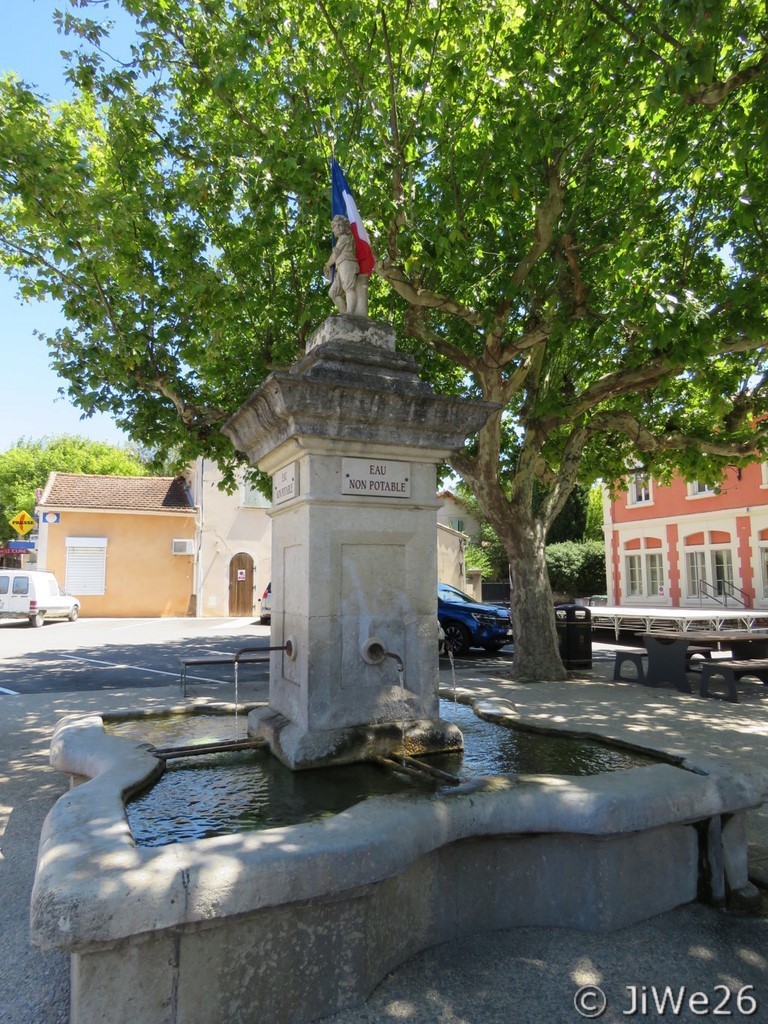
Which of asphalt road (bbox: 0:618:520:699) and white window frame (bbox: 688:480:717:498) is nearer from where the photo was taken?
asphalt road (bbox: 0:618:520:699)

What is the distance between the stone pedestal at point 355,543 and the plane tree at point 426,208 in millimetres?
4717

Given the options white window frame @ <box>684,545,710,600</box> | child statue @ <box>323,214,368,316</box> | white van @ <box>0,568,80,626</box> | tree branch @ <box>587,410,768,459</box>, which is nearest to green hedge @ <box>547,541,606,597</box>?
white window frame @ <box>684,545,710,600</box>

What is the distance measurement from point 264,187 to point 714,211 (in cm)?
626

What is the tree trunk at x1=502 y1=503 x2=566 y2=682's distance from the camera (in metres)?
11.0

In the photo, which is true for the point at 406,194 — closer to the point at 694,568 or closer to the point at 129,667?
the point at 129,667

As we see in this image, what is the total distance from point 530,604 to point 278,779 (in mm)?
7872

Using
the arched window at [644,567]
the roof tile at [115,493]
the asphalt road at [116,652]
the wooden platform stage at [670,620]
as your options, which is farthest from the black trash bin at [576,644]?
the roof tile at [115,493]

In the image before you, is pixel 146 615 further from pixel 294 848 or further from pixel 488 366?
pixel 294 848

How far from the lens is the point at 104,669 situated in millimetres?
12523

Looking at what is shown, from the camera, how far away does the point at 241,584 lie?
2759cm

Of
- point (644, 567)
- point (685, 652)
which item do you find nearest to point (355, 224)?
point (685, 652)

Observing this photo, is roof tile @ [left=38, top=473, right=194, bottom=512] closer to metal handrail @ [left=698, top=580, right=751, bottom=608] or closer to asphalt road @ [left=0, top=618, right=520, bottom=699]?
asphalt road @ [left=0, top=618, right=520, bottom=699]

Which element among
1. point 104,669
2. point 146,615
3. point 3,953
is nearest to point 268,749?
point 3,953

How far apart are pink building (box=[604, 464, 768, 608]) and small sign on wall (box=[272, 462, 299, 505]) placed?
2156cm
